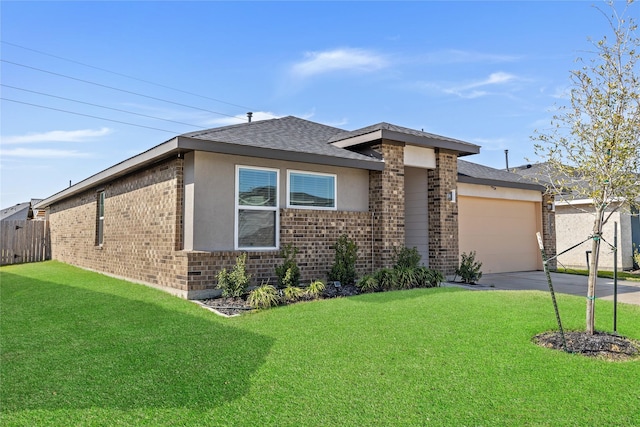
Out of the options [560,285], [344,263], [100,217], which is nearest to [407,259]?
[344,263]

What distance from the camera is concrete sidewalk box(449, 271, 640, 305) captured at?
31.9ft

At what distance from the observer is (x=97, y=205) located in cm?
1365

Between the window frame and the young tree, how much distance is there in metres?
12.6

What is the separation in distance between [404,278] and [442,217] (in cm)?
300

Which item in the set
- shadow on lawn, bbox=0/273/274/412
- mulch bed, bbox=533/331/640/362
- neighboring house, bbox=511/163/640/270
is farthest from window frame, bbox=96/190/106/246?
neighboring house, bbox=511/163/640/270

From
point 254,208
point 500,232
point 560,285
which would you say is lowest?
point 560,285

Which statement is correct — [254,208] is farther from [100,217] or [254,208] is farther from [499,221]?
[499,221]

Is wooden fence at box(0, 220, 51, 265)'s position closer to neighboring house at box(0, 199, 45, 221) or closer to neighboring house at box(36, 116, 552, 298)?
neighboring house at box(0, 199, 45, 221)

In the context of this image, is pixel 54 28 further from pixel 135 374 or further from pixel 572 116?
pixel 572 116

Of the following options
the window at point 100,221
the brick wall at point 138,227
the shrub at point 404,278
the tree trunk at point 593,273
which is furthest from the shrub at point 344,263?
the window at point 100,221

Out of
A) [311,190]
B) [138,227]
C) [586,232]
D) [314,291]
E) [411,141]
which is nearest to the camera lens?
[314,291]

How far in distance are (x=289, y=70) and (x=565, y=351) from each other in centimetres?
1334

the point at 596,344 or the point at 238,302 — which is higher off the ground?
the point at 238,302

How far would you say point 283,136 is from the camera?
1067cm
